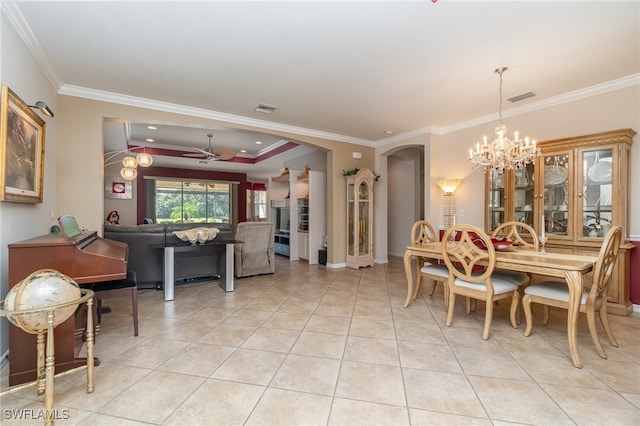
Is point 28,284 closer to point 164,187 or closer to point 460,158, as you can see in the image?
point 460,158

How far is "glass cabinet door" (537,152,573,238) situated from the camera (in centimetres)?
350

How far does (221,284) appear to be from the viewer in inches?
164

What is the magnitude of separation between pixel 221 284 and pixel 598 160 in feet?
16.6

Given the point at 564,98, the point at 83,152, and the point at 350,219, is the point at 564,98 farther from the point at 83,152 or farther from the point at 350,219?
the point at 83,152

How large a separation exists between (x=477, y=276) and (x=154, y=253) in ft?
13.7

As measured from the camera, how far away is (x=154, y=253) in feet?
13.5

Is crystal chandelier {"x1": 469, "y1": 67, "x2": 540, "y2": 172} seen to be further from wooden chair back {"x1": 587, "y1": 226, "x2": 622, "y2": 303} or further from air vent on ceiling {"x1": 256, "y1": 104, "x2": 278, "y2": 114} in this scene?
air vent on ceiling {"x1": 256, "y1": 104, "x2": 278, "y2": 114}

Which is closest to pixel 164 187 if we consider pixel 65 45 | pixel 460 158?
pixel 65 45

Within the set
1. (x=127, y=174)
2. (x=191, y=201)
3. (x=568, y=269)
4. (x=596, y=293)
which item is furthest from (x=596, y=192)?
(x=191, y=201)

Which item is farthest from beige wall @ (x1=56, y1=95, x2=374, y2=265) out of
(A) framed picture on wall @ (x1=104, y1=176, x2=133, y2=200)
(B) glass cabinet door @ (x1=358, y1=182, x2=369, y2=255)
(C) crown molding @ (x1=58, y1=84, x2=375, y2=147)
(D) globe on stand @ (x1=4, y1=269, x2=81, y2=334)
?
(A) framed picture on wall @ (x1=104, y1=176, x2=133, y2=200)

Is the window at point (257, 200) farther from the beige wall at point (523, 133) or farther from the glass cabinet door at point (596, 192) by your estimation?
the glass cabinet door at point (596, 192)

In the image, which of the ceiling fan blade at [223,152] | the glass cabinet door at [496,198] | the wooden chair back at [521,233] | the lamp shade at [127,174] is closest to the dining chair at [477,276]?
the wooden chair back at [521,233]

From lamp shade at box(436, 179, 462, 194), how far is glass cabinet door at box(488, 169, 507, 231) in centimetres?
56

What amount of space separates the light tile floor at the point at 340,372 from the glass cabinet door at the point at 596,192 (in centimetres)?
101
